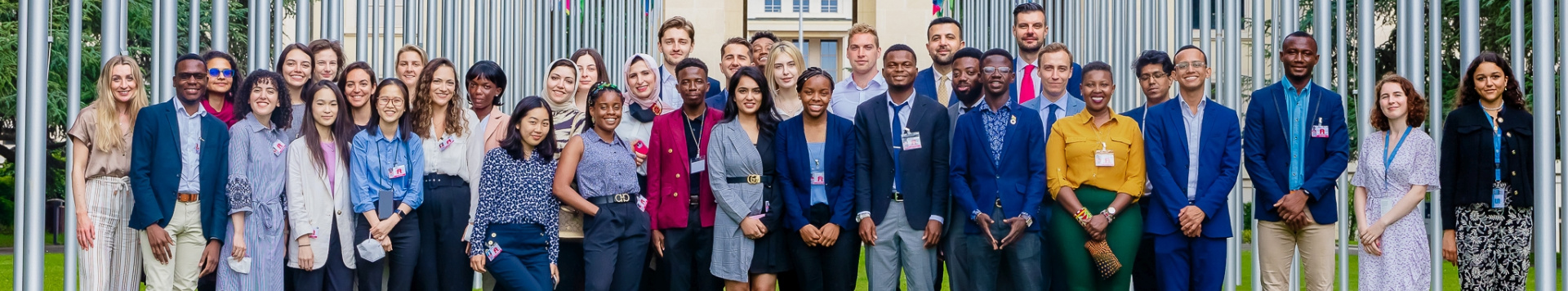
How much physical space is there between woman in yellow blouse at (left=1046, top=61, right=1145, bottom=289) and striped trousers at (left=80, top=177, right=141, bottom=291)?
4.00 metres

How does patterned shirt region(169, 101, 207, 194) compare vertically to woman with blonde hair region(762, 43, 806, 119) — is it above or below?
below

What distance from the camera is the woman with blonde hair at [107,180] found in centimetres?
646

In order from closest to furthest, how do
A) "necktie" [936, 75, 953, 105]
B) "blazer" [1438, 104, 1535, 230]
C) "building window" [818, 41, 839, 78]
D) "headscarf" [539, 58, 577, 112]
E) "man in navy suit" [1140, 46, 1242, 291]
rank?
"man in navy suit" [1140, 46, 1242, 291]
"blazer" [1438, 104, 1535, 230]
"headscarf" [539, 58, 577, 112]
"necktie" [936, 75, 953, 105]
"building window" [818, 41, 839, 78]

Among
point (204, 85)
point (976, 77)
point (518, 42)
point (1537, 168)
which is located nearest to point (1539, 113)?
point (1537, 168)

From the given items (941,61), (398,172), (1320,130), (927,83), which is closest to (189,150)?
(398,172)

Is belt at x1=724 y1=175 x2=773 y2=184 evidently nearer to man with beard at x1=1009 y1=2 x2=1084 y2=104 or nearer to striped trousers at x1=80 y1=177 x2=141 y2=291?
man with beard at x1=1009 y1=2 x2=1084 y2=104

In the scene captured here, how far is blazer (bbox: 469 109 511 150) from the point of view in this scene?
7.14m

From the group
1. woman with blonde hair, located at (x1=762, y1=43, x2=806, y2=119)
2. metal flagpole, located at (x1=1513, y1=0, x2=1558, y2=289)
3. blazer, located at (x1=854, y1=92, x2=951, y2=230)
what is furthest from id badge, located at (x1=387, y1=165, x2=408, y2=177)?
metal flagpole, located at (x1=1513, y1=0, x2=1558, y2=289)

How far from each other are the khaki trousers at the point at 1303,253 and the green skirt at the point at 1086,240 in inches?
28.3

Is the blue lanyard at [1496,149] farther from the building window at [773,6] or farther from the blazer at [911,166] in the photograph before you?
the building window at [773,6]

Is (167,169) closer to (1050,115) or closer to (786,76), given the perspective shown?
(786,76)

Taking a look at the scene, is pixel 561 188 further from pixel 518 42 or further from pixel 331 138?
pixel 518 42

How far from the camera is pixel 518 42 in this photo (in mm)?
15109

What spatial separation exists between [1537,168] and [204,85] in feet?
20.1
